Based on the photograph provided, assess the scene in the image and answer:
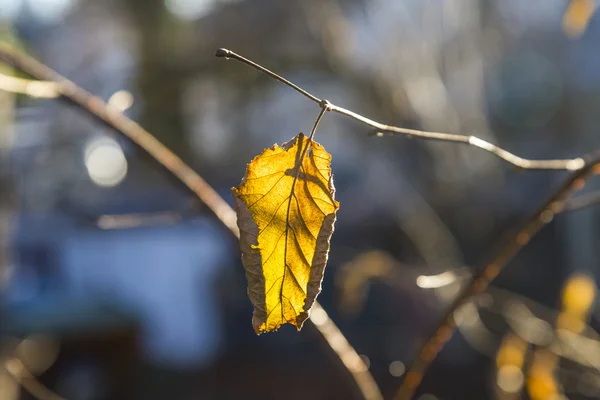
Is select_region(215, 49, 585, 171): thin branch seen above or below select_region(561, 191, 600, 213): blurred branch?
below

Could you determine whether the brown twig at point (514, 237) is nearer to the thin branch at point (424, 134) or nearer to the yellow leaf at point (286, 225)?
the thin branch at point (424, 134)

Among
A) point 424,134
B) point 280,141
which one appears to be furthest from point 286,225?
point 280,141

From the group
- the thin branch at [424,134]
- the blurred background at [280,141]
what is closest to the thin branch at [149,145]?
the thin branch at [424,134]

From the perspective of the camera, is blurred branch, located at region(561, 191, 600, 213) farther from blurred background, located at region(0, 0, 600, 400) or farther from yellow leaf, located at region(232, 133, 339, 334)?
blurred background, located at region(0, 0, 600, 400)

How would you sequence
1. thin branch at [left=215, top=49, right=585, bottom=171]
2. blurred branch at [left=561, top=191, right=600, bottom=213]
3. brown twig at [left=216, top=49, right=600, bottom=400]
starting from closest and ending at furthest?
thin branch at [left=215, top=49, right=585, bottom=171], brown twig at [left=216, top=49, right=600, bottom=400], blurred branch at [left=561, top=191, right=600, bottom=213]

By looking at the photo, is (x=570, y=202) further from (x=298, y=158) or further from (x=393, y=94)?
(x=393, y=94)

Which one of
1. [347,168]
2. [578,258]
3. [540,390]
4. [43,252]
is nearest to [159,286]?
[43,252]

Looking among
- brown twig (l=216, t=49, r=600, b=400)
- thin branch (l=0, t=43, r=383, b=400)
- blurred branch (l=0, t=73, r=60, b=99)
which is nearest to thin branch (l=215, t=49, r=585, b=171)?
brown twig (l=216, t=49, r=600, b=400)
